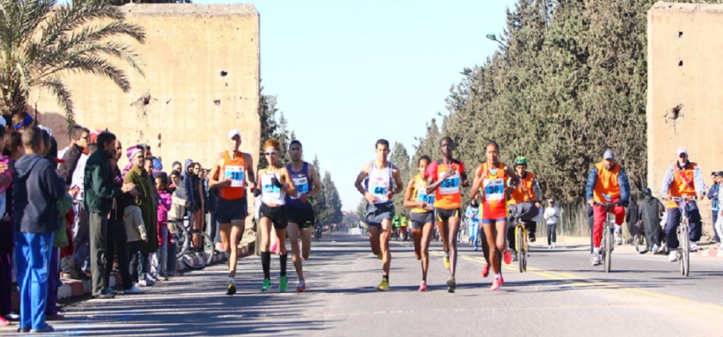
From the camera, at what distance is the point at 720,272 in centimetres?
1839

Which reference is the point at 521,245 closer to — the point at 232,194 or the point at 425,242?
the point at 425,242

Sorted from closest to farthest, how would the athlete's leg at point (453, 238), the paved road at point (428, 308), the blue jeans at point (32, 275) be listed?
1. the paved road at point (428, 308)
2. the blue jeans at point (32, 275)
3. the athlete's leg at point (453, 238)

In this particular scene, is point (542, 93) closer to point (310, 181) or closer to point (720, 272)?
point (720, 272)

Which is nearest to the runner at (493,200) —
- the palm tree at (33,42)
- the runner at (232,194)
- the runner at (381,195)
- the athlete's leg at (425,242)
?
the athlete's leg at (425,242)

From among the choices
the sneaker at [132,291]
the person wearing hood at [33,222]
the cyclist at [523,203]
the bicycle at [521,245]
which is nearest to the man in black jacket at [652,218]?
the cyclist at [523,203]

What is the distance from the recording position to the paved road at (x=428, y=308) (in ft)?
32.6

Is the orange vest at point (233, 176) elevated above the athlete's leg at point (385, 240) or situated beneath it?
elevated above

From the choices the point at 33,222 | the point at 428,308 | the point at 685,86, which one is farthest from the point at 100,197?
the point at 685,86

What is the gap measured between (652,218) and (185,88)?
18.2m

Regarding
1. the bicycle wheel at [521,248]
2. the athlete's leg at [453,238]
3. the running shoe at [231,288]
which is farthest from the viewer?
the bicycle wheel at [521,248]

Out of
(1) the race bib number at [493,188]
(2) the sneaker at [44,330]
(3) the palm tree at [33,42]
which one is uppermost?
(3) the palm tree at [33,42]

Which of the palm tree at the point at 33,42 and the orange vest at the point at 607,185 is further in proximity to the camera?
the palm tree at the point at 33,42

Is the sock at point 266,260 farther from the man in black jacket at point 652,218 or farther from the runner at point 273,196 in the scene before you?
the man in black jacket at point 652,218

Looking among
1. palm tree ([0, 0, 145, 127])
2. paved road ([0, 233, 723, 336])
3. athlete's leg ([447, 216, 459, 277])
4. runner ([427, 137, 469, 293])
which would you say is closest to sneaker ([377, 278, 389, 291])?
paved road ([0, 233, 723, 336])
